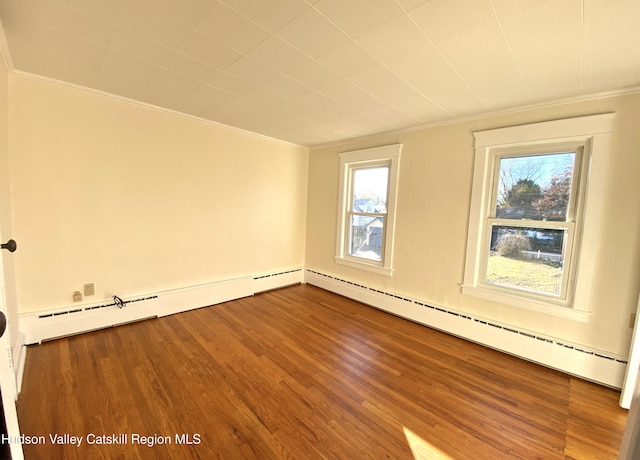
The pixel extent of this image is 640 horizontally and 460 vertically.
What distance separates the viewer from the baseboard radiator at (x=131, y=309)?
234 centimetres

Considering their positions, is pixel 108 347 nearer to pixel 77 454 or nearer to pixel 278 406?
pixel 77 454

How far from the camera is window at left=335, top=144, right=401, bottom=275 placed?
3.45 m

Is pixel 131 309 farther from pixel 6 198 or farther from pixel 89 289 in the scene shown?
pixel 6 198

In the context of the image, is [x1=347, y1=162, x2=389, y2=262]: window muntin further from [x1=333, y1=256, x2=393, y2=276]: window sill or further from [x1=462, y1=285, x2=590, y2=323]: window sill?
[x1=462, y1=285, x2=590, y2=323]: window sill

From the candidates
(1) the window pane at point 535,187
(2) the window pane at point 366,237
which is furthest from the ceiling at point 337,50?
(2) the window pane at point 366,237

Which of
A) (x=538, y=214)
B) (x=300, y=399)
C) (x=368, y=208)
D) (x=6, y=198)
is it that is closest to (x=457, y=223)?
(x=538, y=214)

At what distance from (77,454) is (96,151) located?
95.4 inches

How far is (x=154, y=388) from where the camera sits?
1.87m

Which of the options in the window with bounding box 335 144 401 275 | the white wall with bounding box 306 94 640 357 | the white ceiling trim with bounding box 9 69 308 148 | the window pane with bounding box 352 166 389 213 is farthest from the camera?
the window pane with bounding box 352 166 389 213

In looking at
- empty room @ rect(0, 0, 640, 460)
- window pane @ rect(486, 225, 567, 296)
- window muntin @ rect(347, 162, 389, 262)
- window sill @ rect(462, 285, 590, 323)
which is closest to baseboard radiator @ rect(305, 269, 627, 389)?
empty room @ rect(0, 0, 640, 460)

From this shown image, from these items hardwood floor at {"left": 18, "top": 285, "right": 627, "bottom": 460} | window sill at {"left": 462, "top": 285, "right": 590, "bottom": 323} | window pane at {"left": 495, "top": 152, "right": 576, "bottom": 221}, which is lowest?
hardwood floor at {"left": 18, "top": 285, "right": 627, "bottom": 460}

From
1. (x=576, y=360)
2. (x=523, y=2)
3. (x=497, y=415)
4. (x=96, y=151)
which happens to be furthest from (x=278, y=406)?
(x=96, y=151)

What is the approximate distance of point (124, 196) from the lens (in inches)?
107

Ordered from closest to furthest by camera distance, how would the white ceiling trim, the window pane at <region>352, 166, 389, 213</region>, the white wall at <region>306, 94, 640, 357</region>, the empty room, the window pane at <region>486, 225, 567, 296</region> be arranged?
the empty room
the white wall at <region>306, 94, 640, 357</region>
the white ceiling trim
the window pane at <region>486, 225, 567, 296</region>
the window pane at <region>352, 166, 389, 213</region>
